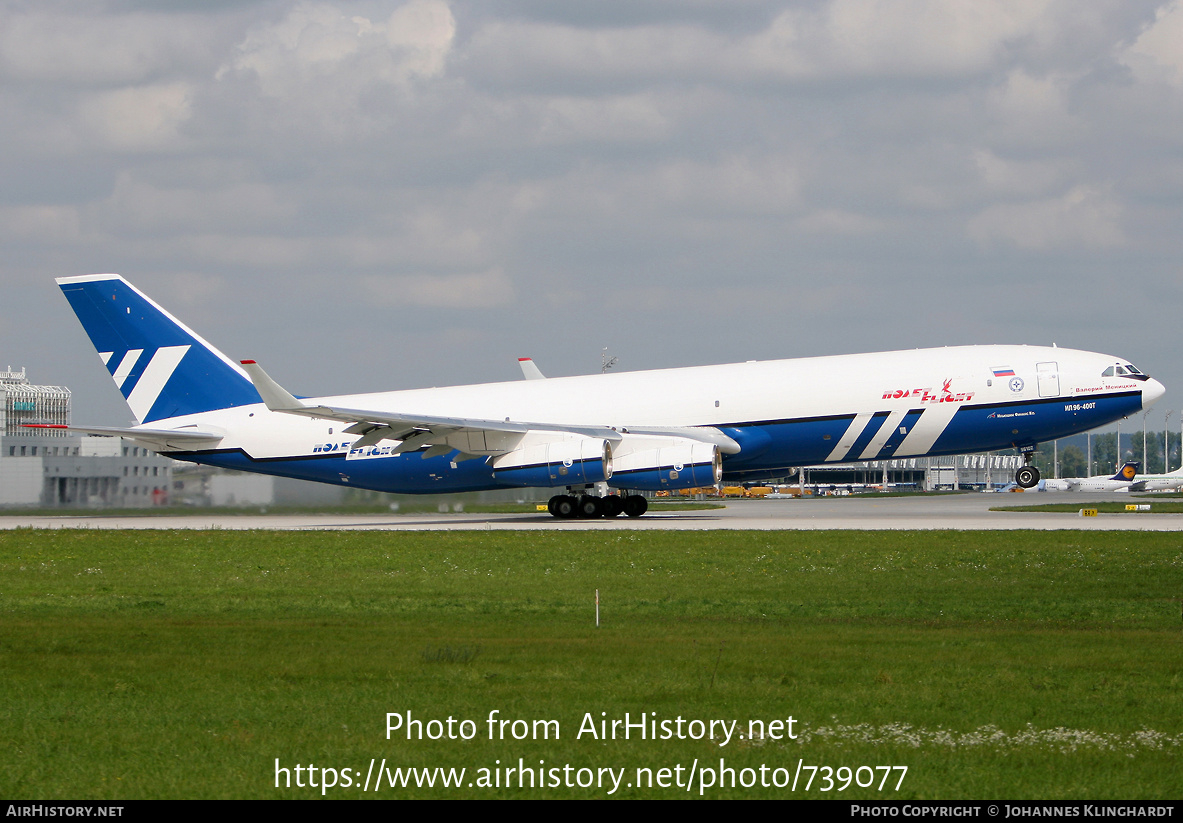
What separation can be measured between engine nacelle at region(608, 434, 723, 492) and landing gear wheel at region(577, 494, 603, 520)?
1.97 m

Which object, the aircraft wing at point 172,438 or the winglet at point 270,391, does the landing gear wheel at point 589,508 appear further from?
the aircraft wing at point 172,438

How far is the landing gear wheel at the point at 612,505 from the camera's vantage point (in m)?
38.8

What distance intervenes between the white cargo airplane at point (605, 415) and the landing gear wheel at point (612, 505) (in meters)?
0.07

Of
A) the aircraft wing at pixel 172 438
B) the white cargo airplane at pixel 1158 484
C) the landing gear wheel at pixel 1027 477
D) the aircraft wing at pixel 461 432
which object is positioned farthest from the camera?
the white cargo airplane at pixel 1158 484

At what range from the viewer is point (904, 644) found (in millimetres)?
12875

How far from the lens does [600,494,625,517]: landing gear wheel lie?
127 ft

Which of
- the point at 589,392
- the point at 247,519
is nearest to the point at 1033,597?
the point at 589,392

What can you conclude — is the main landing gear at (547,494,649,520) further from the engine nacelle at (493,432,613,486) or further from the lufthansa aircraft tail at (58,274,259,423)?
the lufthansa aircraft tail at (58,274,259,423)

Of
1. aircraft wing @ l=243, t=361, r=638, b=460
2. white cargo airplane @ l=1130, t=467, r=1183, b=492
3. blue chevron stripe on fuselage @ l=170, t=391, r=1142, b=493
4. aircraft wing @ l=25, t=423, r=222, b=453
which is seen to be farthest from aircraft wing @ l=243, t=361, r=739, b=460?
white cargo airplane @ l=1130, t=467, r=1183, b=492

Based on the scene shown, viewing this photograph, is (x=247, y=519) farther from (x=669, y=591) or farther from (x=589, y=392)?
(x=669, y=591)

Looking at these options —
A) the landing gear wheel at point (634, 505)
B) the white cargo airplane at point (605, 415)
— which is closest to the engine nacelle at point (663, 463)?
the white cargo airplane at point (605, 415)

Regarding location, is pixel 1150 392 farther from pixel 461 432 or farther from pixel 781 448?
pixel 461 432

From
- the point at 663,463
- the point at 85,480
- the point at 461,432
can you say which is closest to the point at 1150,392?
the point at 663,463

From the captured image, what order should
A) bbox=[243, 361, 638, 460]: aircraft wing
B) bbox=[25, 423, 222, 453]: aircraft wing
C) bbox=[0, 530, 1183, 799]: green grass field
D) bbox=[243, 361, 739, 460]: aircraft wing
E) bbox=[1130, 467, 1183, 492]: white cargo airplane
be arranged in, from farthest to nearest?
bbox=[1130, 467, 1183, 492]: white cargo airplane < bbox=[25, 423, 222, 453]: aircraft wing < bbox=[243, 361, 739, 460]: aircraft wing < bbox=[243, 361, 638, 460]: aircraft wing < bbox=[0, 530, 1183, 799]: green grass field
